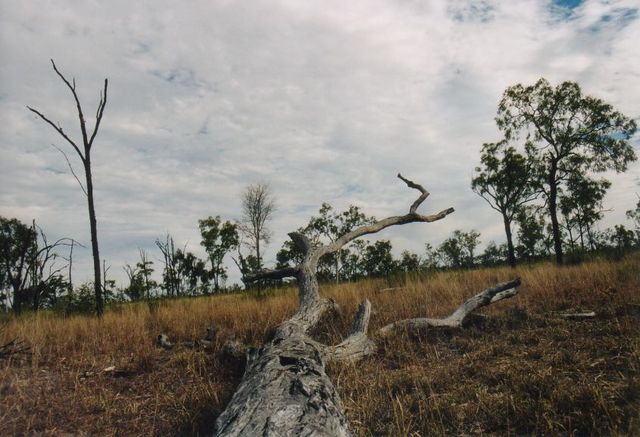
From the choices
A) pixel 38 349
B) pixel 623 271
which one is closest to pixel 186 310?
pixel 38 349

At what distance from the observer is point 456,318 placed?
19.4 feet

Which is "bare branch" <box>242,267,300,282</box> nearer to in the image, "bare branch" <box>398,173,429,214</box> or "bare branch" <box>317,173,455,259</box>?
"bare branch" <box>317,173,455,259</box>

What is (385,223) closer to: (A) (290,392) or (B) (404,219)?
(B) (404,219)

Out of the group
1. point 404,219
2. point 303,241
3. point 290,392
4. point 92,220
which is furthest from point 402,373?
point 92,220

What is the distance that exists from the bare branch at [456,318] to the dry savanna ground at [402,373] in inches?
6.6

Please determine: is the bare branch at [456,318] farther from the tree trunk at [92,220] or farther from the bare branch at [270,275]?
the tree trunk at [92,220]

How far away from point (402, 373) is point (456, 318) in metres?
2.03

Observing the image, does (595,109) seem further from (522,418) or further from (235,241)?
(235,241)

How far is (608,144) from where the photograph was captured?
66.9 ft

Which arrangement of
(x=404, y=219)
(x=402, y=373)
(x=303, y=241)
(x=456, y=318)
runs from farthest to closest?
(x=404, y=219), (x=303, y=241), (x=456, y=318), (x=402, y=373)

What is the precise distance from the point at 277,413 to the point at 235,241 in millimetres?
36493

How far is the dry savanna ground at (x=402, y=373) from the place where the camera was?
121 inches

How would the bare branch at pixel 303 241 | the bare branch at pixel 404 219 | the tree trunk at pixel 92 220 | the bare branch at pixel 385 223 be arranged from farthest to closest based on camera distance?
1. the tree trunk at pixel 92 220
2. the bare branch at pixel 404 219
3. the bare branch at pixel 385 223
4. the bare branch at pixel 303 241

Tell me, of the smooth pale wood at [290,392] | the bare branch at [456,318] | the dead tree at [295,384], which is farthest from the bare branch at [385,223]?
the smooth pale wood at [290,392]
